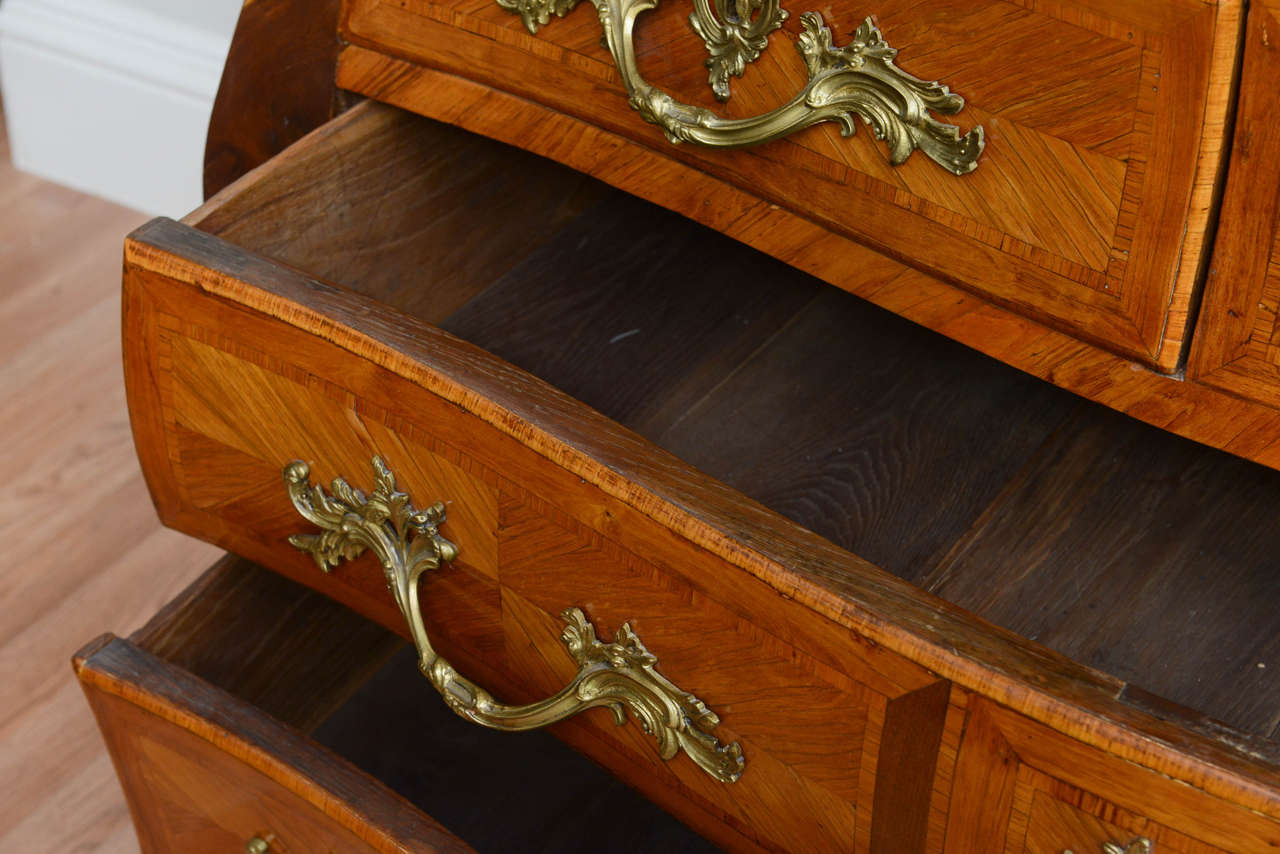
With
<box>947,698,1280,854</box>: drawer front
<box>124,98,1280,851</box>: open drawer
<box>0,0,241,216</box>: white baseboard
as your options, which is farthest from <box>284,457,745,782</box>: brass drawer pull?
<box>0,0,241,216</box>: white baseboard

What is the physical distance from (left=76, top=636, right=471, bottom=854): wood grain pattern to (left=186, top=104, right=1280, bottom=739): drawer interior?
204 mm

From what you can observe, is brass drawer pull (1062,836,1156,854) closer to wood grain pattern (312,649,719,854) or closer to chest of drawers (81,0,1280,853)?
chest of drawers (81,0,1280,853)

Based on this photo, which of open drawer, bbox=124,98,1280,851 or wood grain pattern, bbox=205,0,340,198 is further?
wood grain pattern, bbox=205,0,340,198

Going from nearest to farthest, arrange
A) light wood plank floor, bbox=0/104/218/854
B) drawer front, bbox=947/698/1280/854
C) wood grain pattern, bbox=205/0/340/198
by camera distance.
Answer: drawer front, bbox=947/698/1280/854, wood grain pattern, bbox=205/0/340/198, light wood plank floor, bbox=0/104/218/854

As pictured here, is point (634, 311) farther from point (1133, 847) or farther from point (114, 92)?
point (114, 92)

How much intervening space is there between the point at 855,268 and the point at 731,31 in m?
0.11

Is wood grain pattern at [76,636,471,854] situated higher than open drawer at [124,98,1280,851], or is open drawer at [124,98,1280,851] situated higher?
open drawer at [124,98,1280,851]

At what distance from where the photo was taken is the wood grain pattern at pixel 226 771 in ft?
2.00

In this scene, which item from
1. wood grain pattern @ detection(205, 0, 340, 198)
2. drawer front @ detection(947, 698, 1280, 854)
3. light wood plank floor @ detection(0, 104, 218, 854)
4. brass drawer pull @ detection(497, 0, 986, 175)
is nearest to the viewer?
drawer front @ detection(947, 698, 1280, 854)

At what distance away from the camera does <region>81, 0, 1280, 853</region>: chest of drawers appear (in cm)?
48

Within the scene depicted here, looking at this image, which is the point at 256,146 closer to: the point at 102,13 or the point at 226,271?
the point at 226,271

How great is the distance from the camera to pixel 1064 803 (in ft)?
1.53

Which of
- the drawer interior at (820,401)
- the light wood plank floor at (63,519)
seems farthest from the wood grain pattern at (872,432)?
the light wood plank floor at (63,519)

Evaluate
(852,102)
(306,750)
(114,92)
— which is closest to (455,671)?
(306,750)
